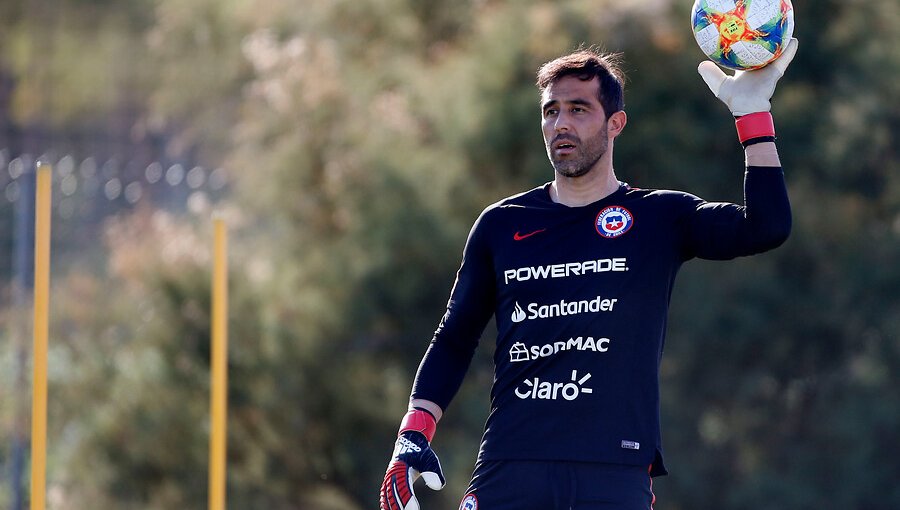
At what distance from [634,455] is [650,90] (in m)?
6.55

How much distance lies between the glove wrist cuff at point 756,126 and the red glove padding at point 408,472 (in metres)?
1.10

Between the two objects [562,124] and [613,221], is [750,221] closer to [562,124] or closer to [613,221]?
[613,221]

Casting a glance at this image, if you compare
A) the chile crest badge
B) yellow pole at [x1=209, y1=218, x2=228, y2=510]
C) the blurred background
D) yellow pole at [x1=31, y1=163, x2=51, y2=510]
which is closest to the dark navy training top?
the chile crest badge

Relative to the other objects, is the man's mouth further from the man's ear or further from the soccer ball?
the soccer ball

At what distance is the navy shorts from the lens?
121 inches

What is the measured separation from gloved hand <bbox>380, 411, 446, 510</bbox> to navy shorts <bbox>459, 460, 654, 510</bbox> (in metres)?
0.15

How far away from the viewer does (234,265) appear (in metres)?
9.38

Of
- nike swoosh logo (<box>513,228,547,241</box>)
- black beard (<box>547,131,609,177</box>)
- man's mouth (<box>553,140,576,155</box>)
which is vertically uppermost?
man's mouth (<box>553,140,576,155</box>)

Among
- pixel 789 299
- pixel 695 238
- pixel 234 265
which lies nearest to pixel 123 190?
pixel 234 265

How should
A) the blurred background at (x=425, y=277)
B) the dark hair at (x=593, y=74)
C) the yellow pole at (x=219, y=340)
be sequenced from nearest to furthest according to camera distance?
the dark hair at (x=593, y=74)
the yellow pole at (x=219, y=340)
the blurred background at (x=425, y=277)

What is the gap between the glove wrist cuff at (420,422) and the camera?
3391 mm

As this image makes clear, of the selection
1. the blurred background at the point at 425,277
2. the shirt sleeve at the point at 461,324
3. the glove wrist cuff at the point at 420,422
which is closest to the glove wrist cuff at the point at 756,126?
the shirt sleeve at the point at 461,324

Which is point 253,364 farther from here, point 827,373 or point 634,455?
point 634,455

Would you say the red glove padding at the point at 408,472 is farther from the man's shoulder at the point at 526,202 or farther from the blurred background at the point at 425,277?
the blurred background at the point at 425,277
